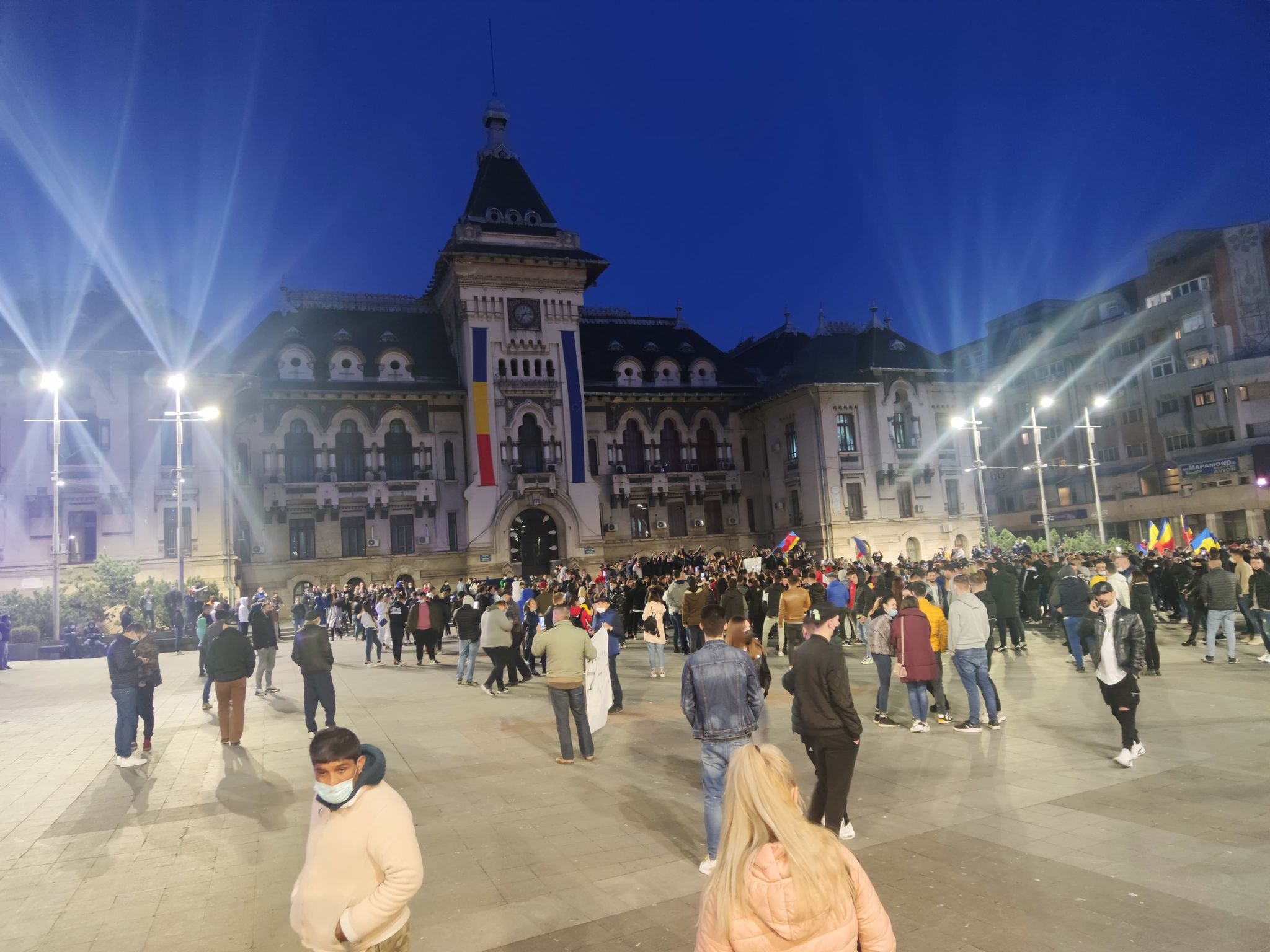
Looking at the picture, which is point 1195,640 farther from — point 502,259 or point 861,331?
point 861,331

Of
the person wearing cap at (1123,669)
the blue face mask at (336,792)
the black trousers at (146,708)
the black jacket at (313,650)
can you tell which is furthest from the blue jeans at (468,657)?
the blue face mask at (336,792)

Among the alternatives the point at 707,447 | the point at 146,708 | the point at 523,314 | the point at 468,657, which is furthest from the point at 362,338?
the point at 146,708

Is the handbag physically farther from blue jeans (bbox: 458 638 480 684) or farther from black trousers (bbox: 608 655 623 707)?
blue jeans (bbox: 458 638 480 684)

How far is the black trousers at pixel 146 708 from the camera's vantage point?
12.1 m

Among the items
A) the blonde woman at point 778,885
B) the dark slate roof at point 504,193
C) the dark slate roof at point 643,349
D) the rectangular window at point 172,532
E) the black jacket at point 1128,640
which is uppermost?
the dark slate roof at point 504,193

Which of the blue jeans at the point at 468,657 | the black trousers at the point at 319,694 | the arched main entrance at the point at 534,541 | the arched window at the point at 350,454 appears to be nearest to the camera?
the black trousers at the point at 319,694

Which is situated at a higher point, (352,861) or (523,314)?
(523,314)

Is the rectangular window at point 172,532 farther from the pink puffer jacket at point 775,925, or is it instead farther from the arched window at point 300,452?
the pink puffer jacket at point 775,925

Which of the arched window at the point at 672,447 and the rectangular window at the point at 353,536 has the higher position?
the arched window at the point at 672,447

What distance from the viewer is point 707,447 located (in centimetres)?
5397

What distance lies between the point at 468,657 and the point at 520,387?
3029 centimetres

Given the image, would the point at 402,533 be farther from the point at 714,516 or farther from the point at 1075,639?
the point at 1075,639

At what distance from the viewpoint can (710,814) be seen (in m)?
6.88

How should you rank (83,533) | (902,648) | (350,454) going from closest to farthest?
(902,648), (83,533), (350,454)
